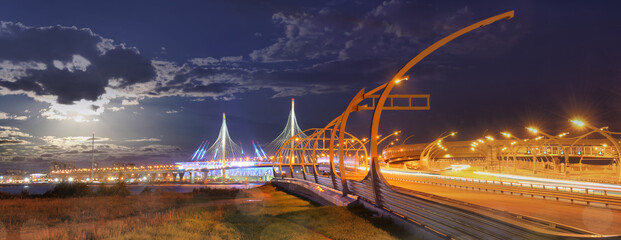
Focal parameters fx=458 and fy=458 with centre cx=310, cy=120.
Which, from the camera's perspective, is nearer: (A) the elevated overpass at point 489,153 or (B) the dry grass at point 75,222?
(B) the dry grass at point 75,222

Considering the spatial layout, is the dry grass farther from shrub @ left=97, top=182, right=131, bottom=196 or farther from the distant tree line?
shrub @ left=97, top=182, right=131, bottom=196

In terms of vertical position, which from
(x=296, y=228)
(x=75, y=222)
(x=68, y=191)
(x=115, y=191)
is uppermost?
(x=296, y=228)

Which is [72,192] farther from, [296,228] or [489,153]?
[489,153]

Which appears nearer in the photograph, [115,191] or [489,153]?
[115,191]

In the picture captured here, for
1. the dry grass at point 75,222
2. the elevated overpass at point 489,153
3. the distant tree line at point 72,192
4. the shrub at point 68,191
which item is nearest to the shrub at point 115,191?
the distant tree line at point 72,192

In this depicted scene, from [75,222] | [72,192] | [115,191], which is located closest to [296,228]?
[75,222]

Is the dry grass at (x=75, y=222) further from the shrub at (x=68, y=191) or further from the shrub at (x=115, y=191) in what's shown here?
the shrub at (x=115, y=191)

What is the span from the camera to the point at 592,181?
1431 inches

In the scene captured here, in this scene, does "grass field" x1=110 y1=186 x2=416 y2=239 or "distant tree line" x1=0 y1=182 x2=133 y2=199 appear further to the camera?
"distant tree line" x1=0 y1=182 x2=133 y2=199

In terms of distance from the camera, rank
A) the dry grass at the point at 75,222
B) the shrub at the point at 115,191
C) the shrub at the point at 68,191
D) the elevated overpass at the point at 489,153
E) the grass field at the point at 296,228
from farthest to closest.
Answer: the elevated overpass at the point at 489,153, the shrub at the point at 115,191, the shrub at the point at 68,191, the dry grass at the point at 75,222, the grass field at the point at 296,228

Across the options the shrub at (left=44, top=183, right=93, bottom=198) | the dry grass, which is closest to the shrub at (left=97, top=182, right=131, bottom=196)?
the shrub at (left=44, top=183, right=93, bottom=198)

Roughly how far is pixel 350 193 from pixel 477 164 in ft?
309

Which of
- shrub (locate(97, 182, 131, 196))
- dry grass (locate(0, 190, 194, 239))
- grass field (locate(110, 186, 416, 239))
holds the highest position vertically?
grass field (locate(110, 186, 416, 239))

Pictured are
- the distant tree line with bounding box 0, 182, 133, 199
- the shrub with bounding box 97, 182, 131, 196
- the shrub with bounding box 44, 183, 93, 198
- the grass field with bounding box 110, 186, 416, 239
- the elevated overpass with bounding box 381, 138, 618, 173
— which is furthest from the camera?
the elevated overpass with bounding box 381, 138, 618, 173
